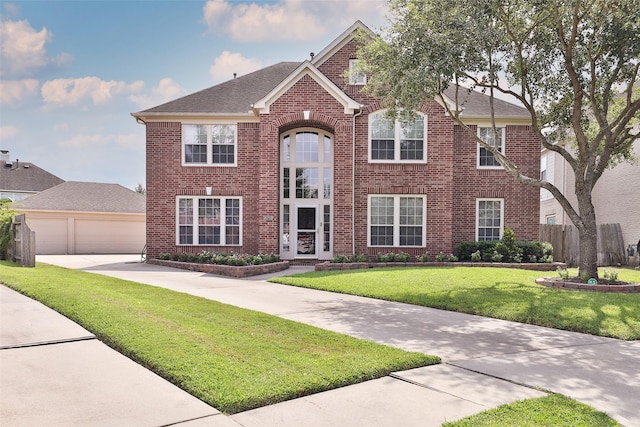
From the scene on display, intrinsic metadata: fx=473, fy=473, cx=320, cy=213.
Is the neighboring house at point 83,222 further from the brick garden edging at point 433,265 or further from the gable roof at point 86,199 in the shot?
the brick garden edging at point 433,265

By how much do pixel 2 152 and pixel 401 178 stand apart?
4309 centimetres

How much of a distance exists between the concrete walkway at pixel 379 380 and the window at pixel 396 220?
1056 cm

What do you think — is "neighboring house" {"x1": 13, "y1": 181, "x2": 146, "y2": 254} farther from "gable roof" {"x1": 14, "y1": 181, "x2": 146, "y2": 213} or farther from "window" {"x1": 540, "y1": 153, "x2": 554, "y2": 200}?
"window" {"x1": 540, "y1": 153, "x2": 554, "y2": 200}

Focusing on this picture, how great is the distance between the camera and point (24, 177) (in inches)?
1722

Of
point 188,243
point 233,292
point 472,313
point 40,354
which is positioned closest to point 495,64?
point 472,313

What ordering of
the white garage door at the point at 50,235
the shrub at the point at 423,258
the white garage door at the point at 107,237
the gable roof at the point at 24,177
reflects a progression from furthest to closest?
the gable roof at the point at 24,177
the white garage door at the point at 107,237
the white garage door at the point at 50,235
the shrub at the point at 423,258

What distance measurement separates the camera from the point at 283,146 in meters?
19.4

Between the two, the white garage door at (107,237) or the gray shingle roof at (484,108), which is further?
the white garage door at (107,237)

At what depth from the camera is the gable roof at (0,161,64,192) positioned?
4262 cm

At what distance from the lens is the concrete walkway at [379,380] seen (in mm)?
3770

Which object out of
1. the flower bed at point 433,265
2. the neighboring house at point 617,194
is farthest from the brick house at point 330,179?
the neighboring house at point 617,194

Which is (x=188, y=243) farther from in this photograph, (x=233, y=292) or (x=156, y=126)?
(x=233, y=292)

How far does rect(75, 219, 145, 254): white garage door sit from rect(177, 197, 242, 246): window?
1199 centimetres

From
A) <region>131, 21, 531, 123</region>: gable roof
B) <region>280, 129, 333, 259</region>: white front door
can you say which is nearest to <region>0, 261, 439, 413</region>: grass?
<region>280, 129, 333, 259</region>: white front door
